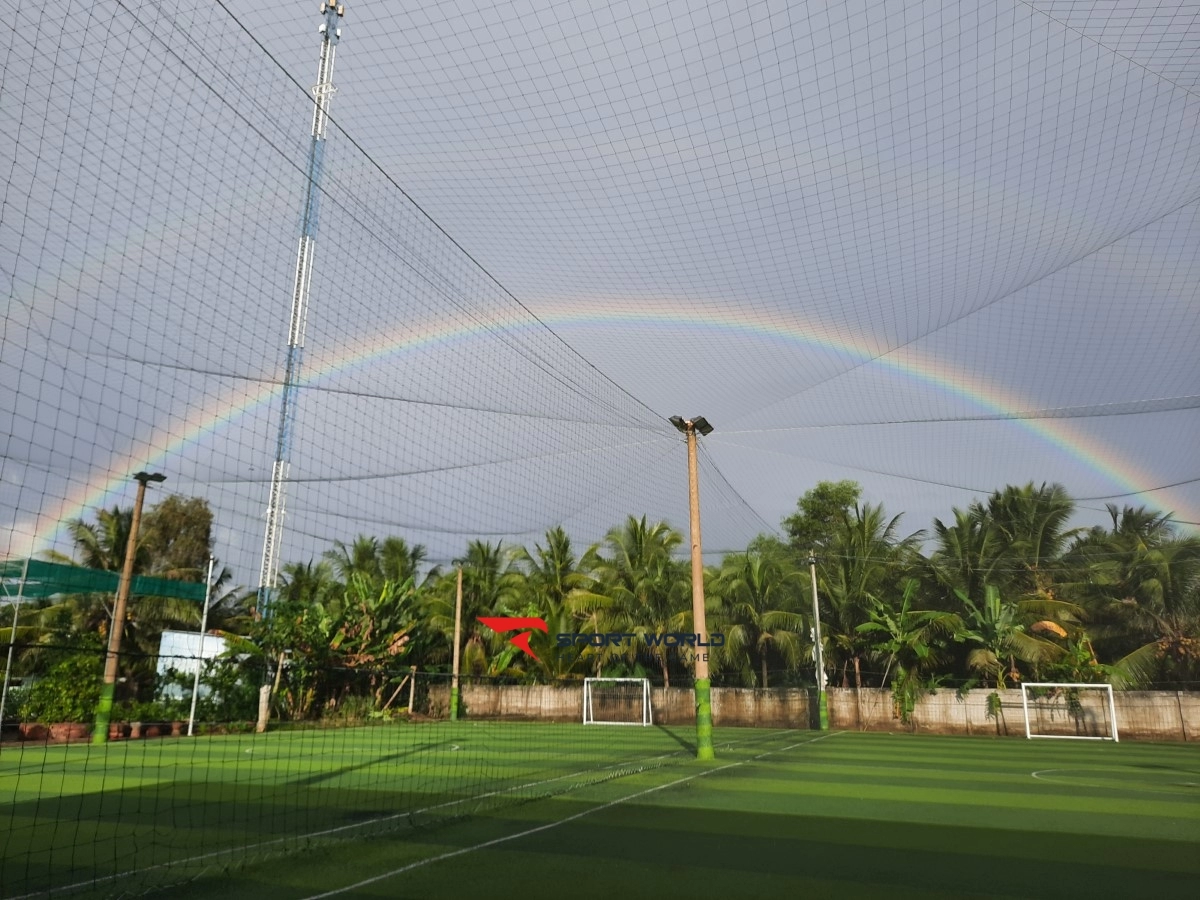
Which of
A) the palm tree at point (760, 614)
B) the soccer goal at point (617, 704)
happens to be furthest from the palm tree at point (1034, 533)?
the soccer goal at point (617, 704)

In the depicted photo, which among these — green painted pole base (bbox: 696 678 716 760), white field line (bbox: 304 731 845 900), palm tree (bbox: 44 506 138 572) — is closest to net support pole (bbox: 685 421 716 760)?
green painted pole base (bbox: 696 678 716 760)

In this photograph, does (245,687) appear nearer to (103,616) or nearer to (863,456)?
(103,616)

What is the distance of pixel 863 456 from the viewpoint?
75.7 feet

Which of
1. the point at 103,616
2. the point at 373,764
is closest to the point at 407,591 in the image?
the point at 103,616

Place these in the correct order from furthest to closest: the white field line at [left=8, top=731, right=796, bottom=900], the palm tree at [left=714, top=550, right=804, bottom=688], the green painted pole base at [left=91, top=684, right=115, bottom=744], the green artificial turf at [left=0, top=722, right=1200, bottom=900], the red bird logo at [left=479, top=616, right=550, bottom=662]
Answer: the red bird logo at [left=479, top=616, right=550, bottom=662] < the palm tree at [left=714, top=550, right=804, bottom=688] < the green painted pole base at [left=91, top=684, right=115, bottom=744] < the green artificial turf at [left=0, top=722, right=1200, bottom=900] < the white field line at [left=8, top=731, right=796, bottom=900]

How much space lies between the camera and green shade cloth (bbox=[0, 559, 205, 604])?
50.5 ft

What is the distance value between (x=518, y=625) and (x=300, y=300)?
1756 cm

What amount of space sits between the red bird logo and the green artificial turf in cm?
1551

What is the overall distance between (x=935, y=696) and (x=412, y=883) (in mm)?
23286

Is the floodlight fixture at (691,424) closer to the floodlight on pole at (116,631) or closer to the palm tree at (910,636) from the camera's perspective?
the floodlight on pole at (116,631)

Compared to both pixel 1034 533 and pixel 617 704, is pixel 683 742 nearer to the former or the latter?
pixel 617 704

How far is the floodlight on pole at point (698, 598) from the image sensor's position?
13062 mm

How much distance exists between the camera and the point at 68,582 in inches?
722

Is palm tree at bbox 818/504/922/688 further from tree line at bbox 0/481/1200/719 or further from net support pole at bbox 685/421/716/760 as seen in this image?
net support pole at bbox 685/421/716/760
